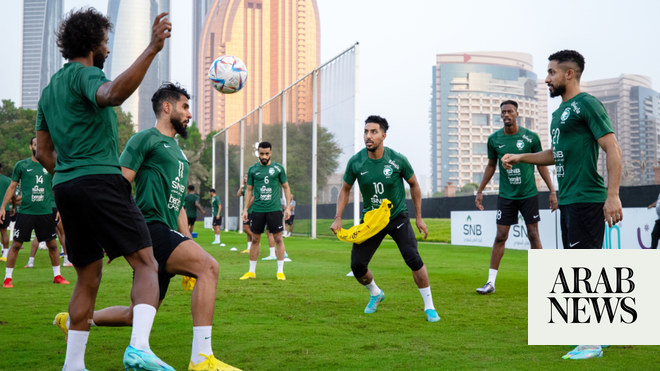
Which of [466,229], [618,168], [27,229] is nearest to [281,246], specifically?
[27,229]

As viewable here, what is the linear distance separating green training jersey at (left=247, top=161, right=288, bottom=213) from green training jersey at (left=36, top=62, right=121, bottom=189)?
7.32m

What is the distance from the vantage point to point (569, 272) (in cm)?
442

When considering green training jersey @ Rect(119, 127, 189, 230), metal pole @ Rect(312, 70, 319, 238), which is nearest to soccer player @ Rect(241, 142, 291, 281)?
green training jersey @ Rect(119, 127, 189, 230)

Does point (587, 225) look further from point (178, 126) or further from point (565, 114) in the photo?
point (178, 126)

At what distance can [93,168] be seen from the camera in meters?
3.78

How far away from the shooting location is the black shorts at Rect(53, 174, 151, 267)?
3.73 m

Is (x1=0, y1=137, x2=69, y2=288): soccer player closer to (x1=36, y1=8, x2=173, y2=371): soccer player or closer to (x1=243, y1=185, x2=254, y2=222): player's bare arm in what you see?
(x1=243, y1=185, x2=254, y2=222): player's bare arm

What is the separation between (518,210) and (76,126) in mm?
6438

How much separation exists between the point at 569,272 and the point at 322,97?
2342 cm

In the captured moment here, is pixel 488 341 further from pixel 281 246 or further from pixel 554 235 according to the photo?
pixel 554 235

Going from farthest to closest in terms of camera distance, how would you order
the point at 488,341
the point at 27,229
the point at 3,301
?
the point at 27,229 < the point at 3,301 < the point at 488,341

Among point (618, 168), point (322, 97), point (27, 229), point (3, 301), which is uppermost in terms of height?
point (322, 97)

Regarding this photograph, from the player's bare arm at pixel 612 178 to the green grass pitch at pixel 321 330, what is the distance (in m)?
1.07

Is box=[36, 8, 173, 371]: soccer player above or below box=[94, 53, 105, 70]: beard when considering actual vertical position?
below
